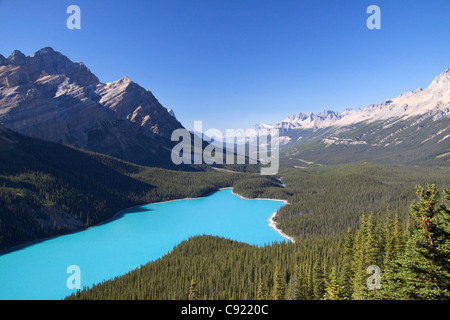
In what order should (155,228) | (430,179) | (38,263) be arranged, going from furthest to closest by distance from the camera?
1. (430,179)
2. (155,228)
3. (38,263)

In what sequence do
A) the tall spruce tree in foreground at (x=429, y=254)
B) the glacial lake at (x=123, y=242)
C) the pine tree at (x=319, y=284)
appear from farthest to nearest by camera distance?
the glacial lake at (x=123, y=242) < the pine tree at (x=319, y=284) < the tall spruce tree in foreground at (x=429, y=254)

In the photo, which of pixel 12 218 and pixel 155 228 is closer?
pixel 12 218

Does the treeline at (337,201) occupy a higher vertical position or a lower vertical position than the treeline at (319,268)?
higher

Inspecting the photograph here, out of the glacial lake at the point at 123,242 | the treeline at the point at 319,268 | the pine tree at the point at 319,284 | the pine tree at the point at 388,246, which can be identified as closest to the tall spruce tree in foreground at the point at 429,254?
the treeline at the point at 319,268

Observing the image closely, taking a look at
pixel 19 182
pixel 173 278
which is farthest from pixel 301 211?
pixel 19 182

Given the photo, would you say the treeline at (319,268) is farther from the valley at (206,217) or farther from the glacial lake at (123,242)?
the glacial lake at (123,242)

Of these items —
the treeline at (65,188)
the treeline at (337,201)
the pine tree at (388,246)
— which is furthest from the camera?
the treeline at (337,201)
